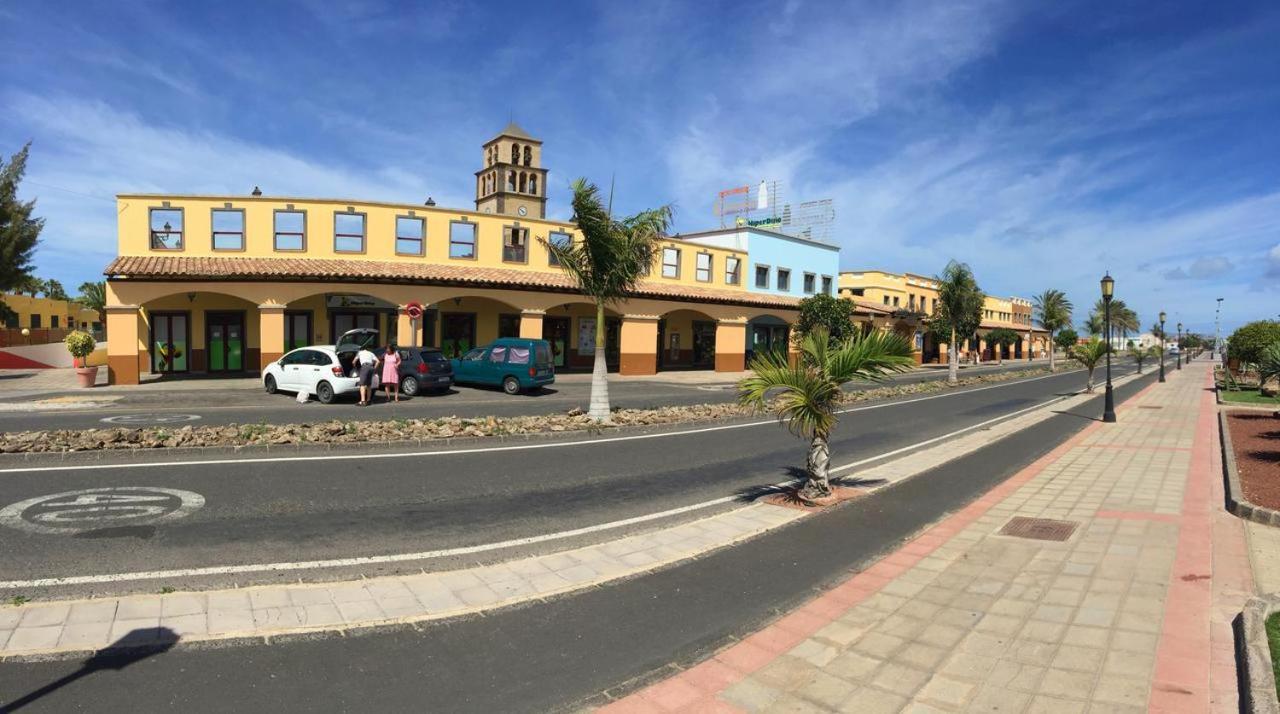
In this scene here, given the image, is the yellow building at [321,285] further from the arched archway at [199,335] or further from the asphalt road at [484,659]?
the asphalt road at [484,659]

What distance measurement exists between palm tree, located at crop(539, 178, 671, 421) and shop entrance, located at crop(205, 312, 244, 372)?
59.3ft

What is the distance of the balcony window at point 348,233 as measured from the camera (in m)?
26.9

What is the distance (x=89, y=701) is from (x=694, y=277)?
3603 cm

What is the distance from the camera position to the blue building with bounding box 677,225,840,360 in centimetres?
4197

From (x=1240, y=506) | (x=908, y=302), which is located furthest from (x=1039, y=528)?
(x=908, y=302)

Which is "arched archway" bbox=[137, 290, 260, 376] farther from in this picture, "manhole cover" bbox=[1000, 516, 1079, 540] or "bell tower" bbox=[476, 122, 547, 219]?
"bell tower" bbox=[476, 122, 547, 219]

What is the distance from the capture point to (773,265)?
1704 inches

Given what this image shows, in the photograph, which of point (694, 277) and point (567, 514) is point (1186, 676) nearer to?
point (567, 514)

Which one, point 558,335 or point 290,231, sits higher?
point 290,231

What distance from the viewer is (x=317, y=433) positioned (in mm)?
11453

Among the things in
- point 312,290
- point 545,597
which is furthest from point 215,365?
point 545,597

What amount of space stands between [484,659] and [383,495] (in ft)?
15.2

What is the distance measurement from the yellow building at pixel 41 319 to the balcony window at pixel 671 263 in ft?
124

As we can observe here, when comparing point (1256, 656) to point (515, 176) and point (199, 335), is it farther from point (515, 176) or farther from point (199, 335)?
point (515, 176)
